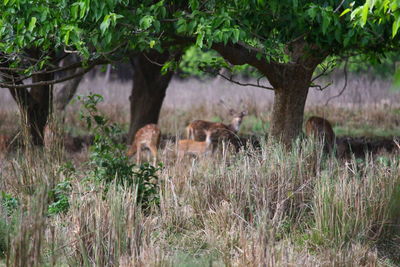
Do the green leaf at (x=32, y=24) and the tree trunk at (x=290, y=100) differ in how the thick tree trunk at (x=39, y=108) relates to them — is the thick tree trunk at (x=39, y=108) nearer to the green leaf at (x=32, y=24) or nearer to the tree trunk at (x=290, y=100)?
the tree trunk at (x=290, y=100)

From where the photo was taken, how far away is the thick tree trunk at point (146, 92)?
468 inches

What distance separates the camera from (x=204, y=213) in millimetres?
6316

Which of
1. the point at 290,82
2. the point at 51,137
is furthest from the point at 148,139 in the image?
the point at 51,137

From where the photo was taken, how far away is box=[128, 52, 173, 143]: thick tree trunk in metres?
11.9

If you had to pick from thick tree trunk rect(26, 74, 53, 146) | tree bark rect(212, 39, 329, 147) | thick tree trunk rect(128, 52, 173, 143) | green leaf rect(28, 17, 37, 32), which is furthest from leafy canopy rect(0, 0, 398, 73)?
thick tree trunk rect(128, 52, 173, 143)

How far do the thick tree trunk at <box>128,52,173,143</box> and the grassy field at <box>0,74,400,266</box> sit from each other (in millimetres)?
4358

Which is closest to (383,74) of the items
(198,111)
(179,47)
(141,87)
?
(198,111)

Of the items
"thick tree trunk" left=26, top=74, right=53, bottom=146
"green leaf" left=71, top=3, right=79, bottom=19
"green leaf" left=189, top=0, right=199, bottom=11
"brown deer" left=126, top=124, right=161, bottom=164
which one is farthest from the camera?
"brown deer" left=126, top=124, right=161, bottom=164

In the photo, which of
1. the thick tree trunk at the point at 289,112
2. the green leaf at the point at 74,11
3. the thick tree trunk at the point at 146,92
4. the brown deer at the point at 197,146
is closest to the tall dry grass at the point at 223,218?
the thick tree trunk at the point at 289,112

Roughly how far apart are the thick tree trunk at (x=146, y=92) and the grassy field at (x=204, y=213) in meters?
4.36

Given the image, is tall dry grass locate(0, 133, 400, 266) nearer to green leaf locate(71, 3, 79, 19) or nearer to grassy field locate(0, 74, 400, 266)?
grassy field locate(0, 74, 400, 266)

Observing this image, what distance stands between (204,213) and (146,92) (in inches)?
233

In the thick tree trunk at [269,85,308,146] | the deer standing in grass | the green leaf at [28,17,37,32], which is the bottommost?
the deer standing in grass

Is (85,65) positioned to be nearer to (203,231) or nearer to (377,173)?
(203,231)
